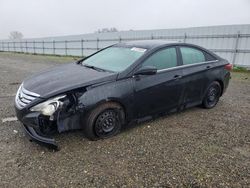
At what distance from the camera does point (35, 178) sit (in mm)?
2441

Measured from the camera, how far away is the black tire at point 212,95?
4703mm

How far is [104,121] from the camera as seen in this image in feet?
10.7

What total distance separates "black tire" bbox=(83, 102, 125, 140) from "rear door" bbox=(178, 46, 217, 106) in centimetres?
154

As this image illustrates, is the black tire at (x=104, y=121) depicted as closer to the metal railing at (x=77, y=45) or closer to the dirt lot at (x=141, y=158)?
the dirt lot at (x=141, y=158)

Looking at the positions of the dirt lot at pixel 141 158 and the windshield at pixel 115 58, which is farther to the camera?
the windshield at pixel 115 58

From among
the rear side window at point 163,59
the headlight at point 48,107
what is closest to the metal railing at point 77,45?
the rear side window at point 163,59

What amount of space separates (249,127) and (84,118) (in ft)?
9.76

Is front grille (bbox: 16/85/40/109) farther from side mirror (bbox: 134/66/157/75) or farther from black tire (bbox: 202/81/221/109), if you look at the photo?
black tire (bbox: 202/81/221/109)

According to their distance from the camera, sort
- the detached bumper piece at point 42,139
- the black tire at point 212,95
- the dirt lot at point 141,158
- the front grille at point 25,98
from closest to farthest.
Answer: the dirt lot at point 141,158, the detached bumper piece at point 42,139, the front grille at point 25,98, the black tire at point 212,95

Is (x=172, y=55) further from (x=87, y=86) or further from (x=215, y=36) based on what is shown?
(x=215, y=36)

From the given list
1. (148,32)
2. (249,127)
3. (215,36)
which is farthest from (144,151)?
(148,32)

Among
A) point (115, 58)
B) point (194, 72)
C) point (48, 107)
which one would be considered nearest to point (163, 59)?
point (194, 72)

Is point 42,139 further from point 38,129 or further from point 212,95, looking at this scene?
point 212,95

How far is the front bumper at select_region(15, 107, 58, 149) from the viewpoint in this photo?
2801mm
